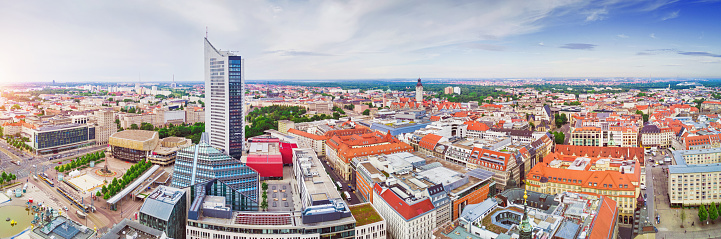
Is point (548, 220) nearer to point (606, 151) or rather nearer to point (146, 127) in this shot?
point (606, 151)

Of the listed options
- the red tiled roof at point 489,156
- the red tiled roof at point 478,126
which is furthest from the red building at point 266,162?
the red tiled roof at point 478,126

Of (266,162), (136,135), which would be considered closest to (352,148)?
(266,162)

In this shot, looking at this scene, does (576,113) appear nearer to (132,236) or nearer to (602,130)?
(602,130)

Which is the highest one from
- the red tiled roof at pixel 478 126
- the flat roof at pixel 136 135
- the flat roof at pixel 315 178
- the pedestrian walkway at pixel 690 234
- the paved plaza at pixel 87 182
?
the red tiled roof at pixel 478 126

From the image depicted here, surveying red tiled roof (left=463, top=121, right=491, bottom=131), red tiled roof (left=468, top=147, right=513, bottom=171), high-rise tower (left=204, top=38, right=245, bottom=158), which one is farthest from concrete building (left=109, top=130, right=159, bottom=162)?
red tiled roof (left=463, top=121, right=491, bottom=131)

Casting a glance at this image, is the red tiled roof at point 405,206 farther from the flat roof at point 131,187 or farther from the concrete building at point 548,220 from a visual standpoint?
the flat roof at point 131,187

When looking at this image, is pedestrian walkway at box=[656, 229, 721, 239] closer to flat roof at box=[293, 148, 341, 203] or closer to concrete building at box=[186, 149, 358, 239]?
concrete building at box=[186, 149, 358, 239]
